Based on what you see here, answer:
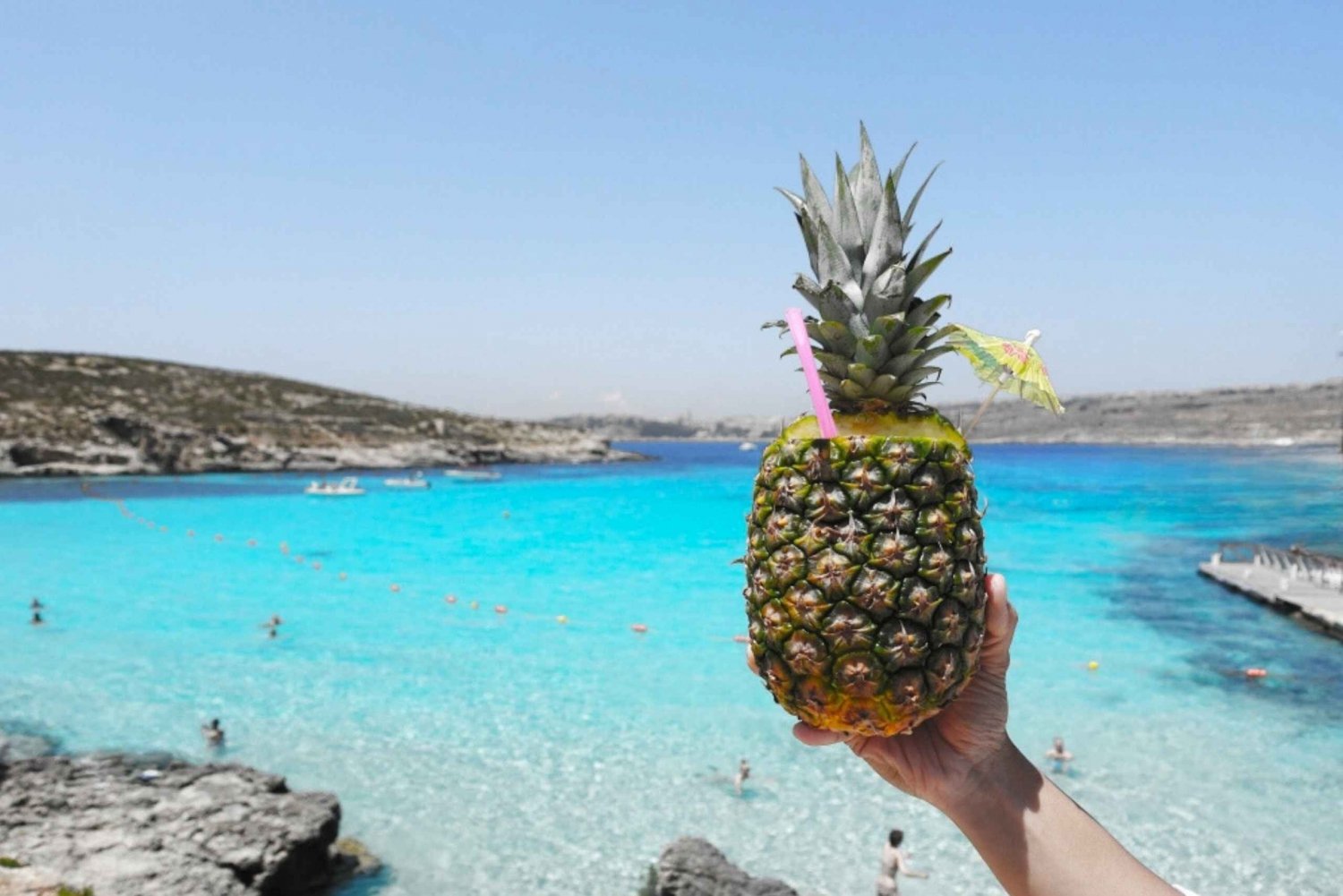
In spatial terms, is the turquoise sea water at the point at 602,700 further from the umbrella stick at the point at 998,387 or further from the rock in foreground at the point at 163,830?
the umbrella stick at the point at 998,387

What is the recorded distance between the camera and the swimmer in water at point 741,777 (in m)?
12.5

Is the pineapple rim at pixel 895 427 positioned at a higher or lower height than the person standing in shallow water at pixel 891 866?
higher

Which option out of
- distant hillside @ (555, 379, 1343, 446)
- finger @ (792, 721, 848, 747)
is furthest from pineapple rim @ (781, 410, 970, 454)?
distant hillside @ (555, 379, 1343, 446)

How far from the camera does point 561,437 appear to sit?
102 metres

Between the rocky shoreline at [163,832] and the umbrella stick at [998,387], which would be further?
the rocky shoreline at [163,832]

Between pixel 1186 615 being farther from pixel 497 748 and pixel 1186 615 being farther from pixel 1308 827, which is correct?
pixel 497 748

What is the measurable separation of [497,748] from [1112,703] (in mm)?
11421

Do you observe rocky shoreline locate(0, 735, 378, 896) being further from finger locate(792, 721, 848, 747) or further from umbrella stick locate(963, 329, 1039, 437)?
umbrella stick locate(963, 329, 1039, 437)

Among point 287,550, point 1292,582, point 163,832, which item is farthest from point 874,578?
point 287,550

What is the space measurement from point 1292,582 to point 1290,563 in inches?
127

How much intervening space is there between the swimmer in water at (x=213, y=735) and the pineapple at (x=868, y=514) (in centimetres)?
1396

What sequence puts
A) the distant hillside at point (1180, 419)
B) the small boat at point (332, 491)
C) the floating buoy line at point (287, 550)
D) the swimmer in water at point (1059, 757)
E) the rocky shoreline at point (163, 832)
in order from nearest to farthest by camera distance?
the rocky shoreline at point (163, 832) < the swimmer in water at point (1059, 757) < the floating buoy line at point (287, 550) < the small boat at point (332, 491) < the distant hillside at point (1180, 419)

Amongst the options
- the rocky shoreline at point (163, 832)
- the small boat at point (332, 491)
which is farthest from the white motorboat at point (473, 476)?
the rocky shoreline at point (163, 832)

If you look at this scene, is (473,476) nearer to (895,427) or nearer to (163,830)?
(163,830)
